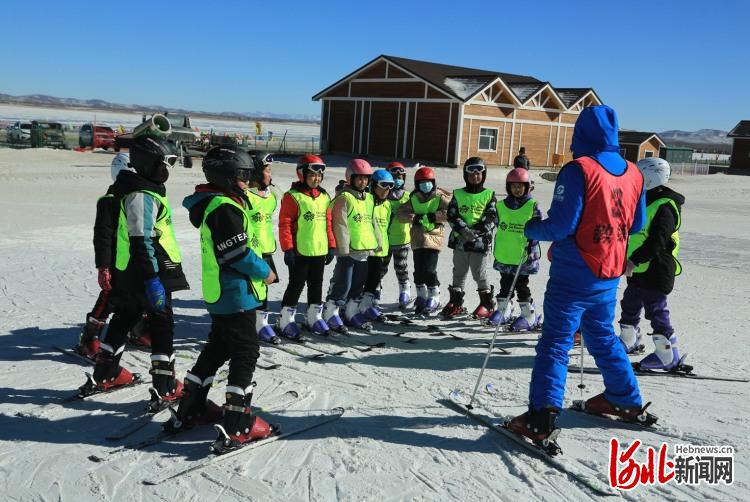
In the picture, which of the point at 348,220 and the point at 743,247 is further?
the point at 743,247

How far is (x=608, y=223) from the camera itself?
438 centimetres

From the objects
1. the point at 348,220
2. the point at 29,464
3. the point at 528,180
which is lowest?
the point at 29,464

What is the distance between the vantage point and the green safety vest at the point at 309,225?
6828mm

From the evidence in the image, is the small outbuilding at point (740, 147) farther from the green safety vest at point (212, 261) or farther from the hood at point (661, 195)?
the green safety vest at point (212, 261)

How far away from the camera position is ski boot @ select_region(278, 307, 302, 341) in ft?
23.0

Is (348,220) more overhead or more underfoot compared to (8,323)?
more overhead

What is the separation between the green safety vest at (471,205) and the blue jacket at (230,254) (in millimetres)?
4070

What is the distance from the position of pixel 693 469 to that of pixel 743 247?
40.5ft

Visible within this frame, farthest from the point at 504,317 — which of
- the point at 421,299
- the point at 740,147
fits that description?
the point at 740,147

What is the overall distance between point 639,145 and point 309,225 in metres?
47.3

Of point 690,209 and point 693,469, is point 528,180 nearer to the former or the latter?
point 693,469

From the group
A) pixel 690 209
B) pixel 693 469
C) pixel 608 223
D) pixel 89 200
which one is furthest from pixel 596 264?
pixel 690 209

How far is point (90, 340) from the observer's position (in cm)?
613

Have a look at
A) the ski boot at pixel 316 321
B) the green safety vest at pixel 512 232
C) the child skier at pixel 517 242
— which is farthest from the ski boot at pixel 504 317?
the ski boot at pixel 316 321
